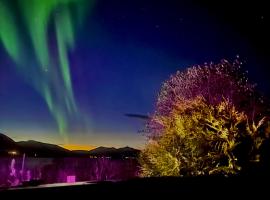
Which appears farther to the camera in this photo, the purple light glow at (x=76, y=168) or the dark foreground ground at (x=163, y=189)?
the purple light glow at (x=76, y=168)

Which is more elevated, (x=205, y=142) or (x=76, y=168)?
(x=76, y=168)

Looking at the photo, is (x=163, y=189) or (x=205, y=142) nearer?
(x=163, y=189)

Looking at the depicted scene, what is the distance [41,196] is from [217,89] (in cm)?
2130

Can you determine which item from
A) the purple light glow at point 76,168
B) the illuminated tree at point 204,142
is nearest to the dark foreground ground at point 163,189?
the illuminated tree at point 204,142

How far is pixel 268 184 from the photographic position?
7535mm

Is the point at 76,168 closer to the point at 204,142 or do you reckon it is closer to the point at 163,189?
the point at 204,142

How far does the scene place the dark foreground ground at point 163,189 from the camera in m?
4.60

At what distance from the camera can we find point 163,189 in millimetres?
5844

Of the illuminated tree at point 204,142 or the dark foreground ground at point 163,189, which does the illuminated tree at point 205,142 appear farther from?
the dark foreground ground at point 163,189

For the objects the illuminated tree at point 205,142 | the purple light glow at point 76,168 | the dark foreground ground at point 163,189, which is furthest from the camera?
the purple light glow at point 76,168

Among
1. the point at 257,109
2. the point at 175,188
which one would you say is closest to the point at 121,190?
the point at 175,188

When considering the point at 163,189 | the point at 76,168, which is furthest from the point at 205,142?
the point at 76,168

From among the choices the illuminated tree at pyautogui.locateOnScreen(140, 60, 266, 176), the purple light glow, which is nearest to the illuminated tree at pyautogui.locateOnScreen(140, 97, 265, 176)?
the illuminated tree at pyautogui.locateOnScreen(140, 60, 266, 176)

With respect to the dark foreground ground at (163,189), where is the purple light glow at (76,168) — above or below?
above
